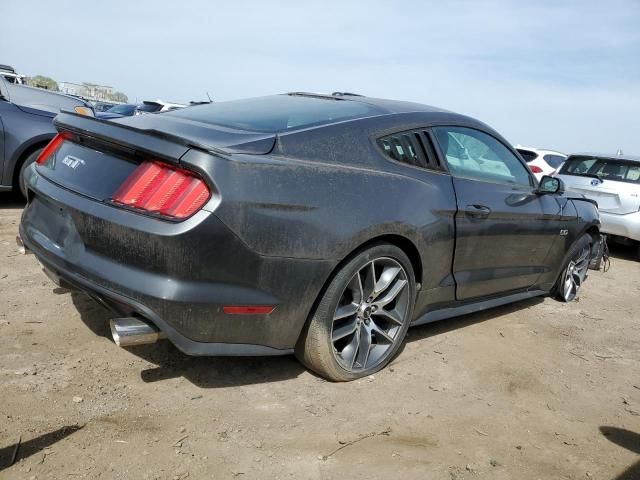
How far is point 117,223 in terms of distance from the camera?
2393mm

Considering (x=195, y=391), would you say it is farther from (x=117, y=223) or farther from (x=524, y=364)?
(x=524, y=364)

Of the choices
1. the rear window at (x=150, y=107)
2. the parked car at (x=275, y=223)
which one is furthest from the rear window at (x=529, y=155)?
the rear window at (x=150, y=107)

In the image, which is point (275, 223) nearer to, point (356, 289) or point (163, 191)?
point (163, 191)

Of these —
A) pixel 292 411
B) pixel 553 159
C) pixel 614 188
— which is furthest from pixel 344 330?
pixel 553 159

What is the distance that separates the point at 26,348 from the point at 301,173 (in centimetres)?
179

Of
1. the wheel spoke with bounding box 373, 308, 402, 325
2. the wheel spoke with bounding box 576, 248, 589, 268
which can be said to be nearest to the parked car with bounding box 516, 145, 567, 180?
the wheel spoke with bounding box 576, 248, 589, 268

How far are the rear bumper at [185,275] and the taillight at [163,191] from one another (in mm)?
50

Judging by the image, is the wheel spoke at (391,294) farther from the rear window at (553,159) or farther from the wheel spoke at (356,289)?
the rear window at (553,159)

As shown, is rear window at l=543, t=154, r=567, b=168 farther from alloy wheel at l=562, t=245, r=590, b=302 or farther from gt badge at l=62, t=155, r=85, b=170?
gt badge at l=62, t=155, r=85, b=170

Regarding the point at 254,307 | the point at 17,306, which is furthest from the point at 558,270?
the point at 17,306

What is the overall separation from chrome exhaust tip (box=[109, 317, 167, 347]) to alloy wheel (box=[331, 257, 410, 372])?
2.97 feet

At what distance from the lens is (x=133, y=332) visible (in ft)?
7.84

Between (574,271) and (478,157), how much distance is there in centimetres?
211

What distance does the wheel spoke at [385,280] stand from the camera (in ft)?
10.00
